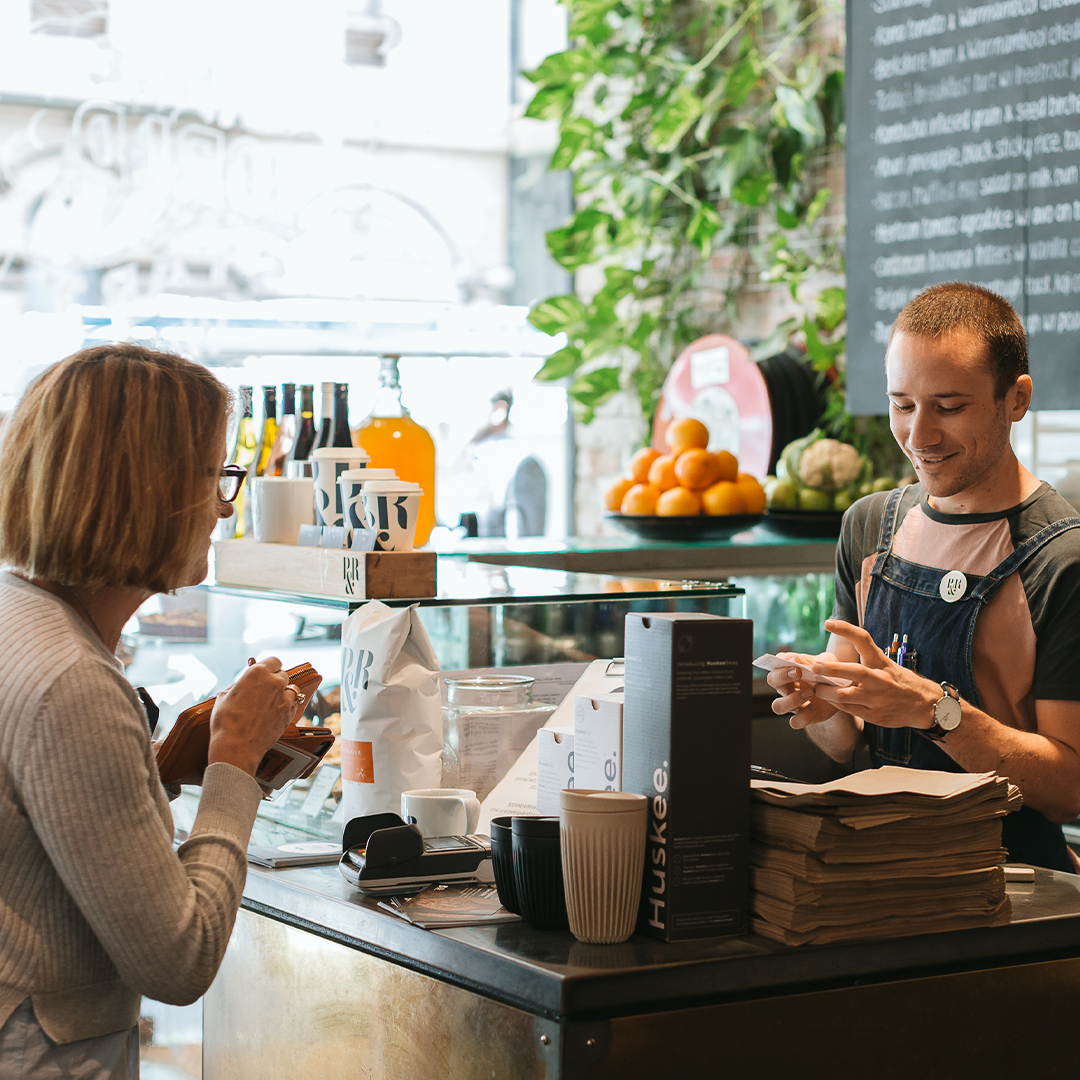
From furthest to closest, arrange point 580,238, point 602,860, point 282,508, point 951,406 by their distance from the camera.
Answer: point 580,238 < point 282,508 < point 951,406 < point 602,860

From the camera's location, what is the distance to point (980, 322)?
1951 mm

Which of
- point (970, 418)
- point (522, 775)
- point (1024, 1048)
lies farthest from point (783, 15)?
point (1024, 1048)

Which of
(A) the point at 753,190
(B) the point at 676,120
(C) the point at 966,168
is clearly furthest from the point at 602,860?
(B) the point at 676,120

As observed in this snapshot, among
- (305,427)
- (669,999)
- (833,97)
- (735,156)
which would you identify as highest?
(833,97)

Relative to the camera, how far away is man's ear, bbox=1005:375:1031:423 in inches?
77.9

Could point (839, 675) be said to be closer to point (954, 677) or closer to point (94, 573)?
point (954, 677)

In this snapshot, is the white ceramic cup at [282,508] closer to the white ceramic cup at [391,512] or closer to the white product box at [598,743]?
the white ceramic cup at [391,512]

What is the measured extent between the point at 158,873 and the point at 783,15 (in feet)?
13.6

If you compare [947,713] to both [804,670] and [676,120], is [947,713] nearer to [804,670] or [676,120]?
[804,670]

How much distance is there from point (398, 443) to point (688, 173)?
3058 millimetres

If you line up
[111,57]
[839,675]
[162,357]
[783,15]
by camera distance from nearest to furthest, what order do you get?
[162,357] → [839,675] → [783,15] → [111,57]

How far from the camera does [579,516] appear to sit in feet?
20.1

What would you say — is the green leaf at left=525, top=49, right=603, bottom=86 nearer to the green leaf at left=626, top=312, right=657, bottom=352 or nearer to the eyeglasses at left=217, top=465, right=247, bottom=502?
the green leaf at left=626, top=312, right=657, bottom=352

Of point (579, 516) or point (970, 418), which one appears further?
point (579, 516)
